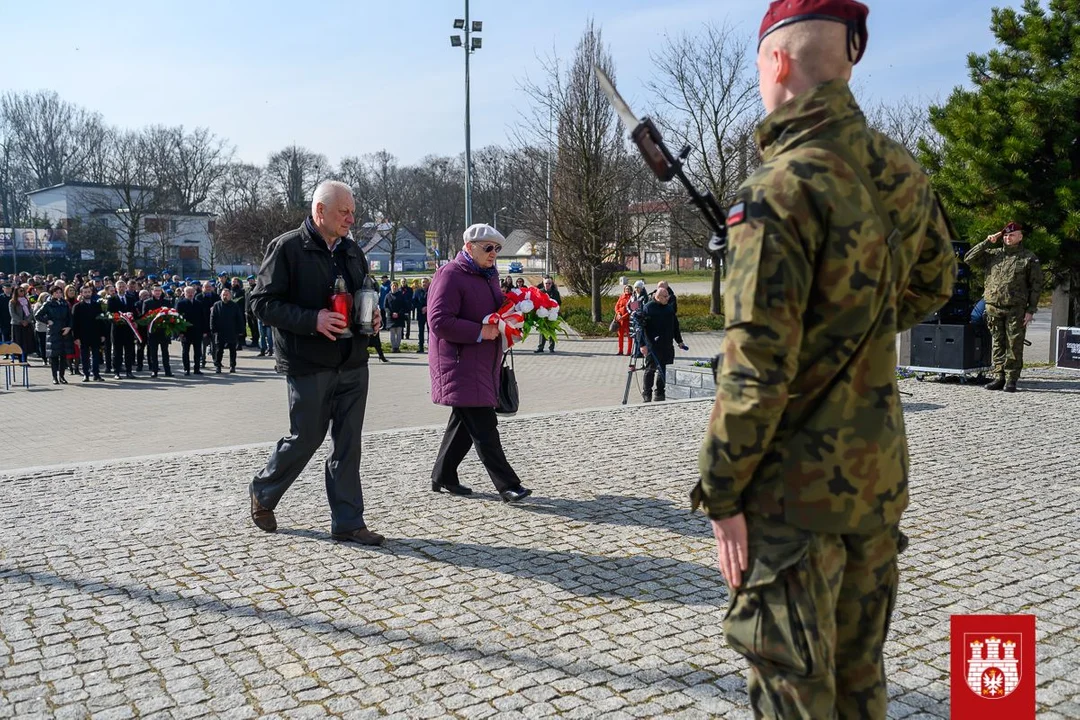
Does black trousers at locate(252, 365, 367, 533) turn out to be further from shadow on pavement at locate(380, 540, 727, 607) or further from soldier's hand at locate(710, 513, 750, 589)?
soldier's hand at locate(710, 513, 750, 589)

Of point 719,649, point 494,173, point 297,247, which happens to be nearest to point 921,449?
point 719,649

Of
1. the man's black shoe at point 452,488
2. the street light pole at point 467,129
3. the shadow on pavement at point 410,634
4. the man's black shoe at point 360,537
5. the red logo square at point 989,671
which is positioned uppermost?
the street light pole at point 467,129

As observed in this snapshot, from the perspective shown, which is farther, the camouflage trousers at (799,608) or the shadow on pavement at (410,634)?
the shadow on pavement at (410,634)

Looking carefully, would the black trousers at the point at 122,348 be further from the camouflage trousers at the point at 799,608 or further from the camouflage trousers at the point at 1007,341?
the camouflage trousers at the point at 799,608

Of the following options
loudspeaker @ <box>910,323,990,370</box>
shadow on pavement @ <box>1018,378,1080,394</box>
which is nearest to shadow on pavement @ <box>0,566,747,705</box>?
shadow on pavement @ <box>1018,378,1080,394</box>

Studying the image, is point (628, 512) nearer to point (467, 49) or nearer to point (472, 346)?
point (472, 346)

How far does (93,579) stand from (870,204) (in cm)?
472

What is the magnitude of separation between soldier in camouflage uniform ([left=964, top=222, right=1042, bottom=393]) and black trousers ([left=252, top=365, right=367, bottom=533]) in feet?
31.7

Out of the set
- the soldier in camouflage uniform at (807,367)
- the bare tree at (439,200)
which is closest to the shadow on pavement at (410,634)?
the soldier in camouflage uniform at (807,367)

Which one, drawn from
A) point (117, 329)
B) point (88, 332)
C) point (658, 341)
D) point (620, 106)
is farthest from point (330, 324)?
point (117, 329)

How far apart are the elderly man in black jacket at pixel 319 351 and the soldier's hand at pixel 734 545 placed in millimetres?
3814

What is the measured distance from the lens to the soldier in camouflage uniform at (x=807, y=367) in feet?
6.90

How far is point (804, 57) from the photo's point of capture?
2.22 metres

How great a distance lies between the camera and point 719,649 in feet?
13.7
